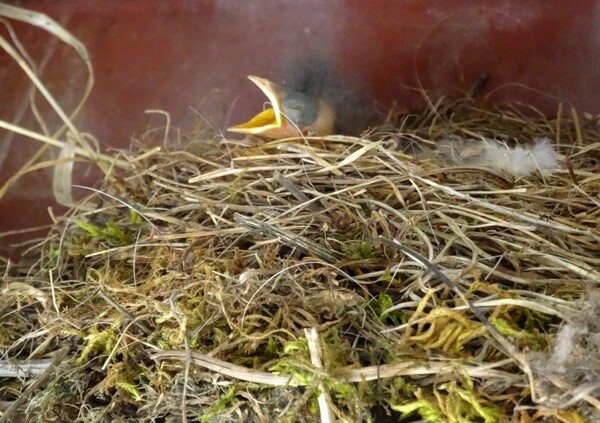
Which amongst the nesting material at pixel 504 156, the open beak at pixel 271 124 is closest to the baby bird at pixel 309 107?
the open beak at pixel 271 124

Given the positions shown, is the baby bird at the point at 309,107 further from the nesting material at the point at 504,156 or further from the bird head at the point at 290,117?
the nesting material at the point at 504,156

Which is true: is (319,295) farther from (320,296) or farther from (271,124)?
(271,124)

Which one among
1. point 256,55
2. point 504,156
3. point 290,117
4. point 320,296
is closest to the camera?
point 320,296

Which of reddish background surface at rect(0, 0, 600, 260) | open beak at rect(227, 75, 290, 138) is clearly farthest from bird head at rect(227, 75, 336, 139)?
reddish background surface at rect(0, 0, 600, 260)

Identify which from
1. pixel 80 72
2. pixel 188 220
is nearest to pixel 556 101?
pixel 188 220

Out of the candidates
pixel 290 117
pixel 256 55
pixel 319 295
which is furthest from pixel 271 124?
pixel 319 295

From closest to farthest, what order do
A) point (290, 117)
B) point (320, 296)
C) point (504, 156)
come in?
point (320, 296)
point (504, 156)
point (290, 117)
